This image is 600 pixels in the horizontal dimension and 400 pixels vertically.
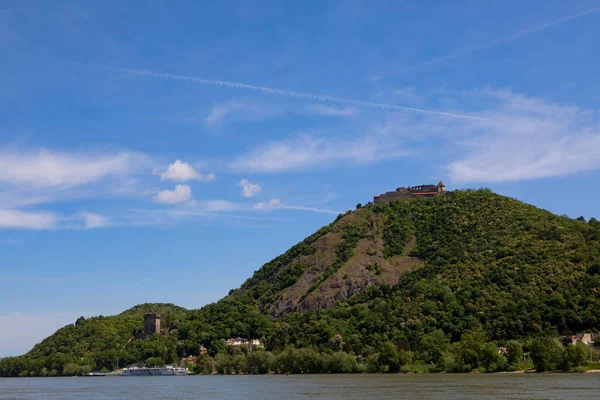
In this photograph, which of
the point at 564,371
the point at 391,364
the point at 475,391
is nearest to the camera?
the point at 475,391

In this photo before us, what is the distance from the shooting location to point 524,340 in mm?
145250

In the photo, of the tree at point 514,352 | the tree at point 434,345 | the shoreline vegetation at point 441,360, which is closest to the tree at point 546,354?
the shoreline vegetation at point 441,360

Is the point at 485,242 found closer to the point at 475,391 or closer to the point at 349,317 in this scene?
the point at 349,317

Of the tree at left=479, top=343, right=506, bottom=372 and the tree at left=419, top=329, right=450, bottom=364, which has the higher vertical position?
the tree at left=419, top=329, right=450, bottom=364

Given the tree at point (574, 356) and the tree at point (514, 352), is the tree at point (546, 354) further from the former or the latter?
the tree at point (514, 352)

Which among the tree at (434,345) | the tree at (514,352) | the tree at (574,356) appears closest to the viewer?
the tree at (574,356)

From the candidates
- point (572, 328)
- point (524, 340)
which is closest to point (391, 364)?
point (524, 340)

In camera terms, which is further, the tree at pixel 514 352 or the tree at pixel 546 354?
the tree at pixel 514 352

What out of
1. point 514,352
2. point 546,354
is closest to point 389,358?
point 514,352

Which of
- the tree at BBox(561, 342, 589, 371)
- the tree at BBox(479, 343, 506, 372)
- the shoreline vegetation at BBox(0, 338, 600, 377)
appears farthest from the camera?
the tree at BBox(479, 343, 506, 372)

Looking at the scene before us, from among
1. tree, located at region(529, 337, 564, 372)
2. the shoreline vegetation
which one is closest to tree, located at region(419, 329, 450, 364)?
the shoreline vegetation

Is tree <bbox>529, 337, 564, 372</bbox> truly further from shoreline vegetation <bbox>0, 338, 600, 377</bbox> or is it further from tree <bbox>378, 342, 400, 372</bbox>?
tree <bbox>378, 342, 400, 372</bbox>

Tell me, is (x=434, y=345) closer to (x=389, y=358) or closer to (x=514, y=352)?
(x=389, y=358)

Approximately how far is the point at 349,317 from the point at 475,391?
114387 millimetres
